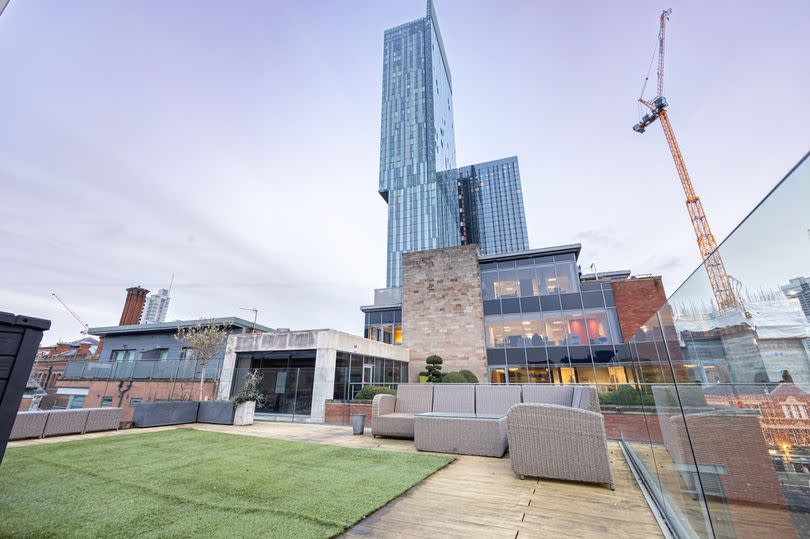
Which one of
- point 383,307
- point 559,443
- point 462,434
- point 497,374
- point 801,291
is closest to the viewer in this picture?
point 801,291

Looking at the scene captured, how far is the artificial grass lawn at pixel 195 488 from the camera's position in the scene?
2.33 metres

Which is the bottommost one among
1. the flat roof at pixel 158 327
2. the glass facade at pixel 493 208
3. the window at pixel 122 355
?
the window at pixel 122 355

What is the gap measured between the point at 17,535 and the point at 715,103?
58.5 ft

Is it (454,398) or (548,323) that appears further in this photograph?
(548,323)

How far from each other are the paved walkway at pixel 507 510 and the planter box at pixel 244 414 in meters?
7.27

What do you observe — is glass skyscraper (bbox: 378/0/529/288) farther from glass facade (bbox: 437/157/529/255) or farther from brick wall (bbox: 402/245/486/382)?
brick wall (bbox: 402/245/486/382)

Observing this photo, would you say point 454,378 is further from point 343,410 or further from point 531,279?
point 531,279

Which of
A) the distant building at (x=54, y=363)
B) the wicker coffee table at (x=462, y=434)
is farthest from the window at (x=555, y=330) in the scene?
the distant building at (x=54, y=363)

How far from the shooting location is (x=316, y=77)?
15.3 metres

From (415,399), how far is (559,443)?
3764 mm

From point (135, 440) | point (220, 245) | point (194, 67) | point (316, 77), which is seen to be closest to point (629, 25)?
point (316, 77)

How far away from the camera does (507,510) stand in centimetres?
278

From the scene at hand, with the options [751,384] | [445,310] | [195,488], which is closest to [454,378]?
[445,310]

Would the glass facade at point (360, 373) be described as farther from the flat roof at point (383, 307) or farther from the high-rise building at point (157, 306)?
the high-rise building at point (157, 306)
